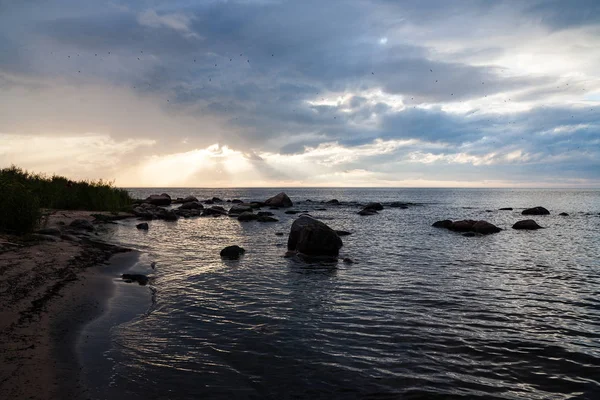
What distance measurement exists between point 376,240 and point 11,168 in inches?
1162

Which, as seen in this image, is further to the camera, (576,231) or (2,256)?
(576,231)

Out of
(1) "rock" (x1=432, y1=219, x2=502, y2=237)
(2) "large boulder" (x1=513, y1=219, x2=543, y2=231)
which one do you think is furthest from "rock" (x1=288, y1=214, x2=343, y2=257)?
(2) "large boulder" (x1=513, y1=219, x2=543, y2=231)

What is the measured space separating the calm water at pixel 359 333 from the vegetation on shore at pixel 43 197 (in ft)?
17.5

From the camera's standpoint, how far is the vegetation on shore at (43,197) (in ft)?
52.1

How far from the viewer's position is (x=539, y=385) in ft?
21.3

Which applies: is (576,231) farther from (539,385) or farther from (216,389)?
(216,389)

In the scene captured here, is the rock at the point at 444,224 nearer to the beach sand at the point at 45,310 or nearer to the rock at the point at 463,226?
the rock at the point at 463,226

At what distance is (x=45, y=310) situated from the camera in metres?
8.35

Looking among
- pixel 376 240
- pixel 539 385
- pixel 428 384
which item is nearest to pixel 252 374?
pixel 428 384

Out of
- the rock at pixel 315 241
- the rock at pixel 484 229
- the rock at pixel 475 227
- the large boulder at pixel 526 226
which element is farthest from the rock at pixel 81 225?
the large boulder at pixel 526 226

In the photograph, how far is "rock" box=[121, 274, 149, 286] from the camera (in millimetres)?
12797

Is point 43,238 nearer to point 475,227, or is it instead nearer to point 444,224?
point 475,227

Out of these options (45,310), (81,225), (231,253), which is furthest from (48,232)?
(45,310)

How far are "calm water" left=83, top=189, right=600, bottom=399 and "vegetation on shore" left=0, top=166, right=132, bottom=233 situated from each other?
17.5ft
